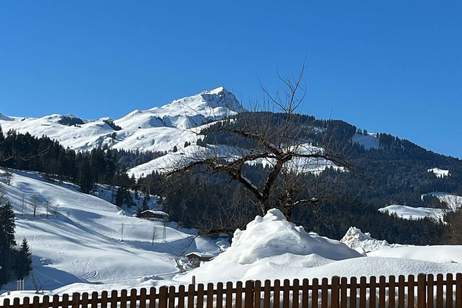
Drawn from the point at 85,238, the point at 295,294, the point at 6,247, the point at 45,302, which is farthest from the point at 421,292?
the point at 85,238

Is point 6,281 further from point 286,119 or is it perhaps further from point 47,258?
point 286,119

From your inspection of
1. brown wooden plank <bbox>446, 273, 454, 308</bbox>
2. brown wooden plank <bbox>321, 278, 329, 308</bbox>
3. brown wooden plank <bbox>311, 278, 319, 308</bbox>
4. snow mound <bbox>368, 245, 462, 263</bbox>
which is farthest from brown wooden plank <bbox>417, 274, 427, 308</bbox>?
snow mound <bbox>368, 245, 462, 263</bbox>

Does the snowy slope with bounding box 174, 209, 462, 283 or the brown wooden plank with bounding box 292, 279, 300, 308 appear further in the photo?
the snowy slope with bounding box 174, 209, 462, 283

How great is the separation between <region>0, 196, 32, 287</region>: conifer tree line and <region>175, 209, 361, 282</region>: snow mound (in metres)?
91.2

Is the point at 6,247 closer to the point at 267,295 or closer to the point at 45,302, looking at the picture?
the point at 45,302

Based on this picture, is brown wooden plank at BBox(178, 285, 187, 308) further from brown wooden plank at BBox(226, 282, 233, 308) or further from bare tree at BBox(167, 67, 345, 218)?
bare tree at BBox(167, 67, 345, 218)

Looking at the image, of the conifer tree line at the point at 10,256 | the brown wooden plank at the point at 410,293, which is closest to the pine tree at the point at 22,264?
the conifer tree line at the point at 10,256

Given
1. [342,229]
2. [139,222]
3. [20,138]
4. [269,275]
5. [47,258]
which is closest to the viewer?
[269,275]

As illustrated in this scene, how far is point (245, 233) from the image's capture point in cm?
1620

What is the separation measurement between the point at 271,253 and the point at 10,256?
9948 cm

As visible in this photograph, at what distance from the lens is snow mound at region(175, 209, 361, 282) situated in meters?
13.8

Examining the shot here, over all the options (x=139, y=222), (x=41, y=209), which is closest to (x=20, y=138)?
(x=41, y=209)

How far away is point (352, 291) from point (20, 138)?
515 ft

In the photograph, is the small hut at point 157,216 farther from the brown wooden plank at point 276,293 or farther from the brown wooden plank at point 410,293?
the brown wooden plank at point 276,293
